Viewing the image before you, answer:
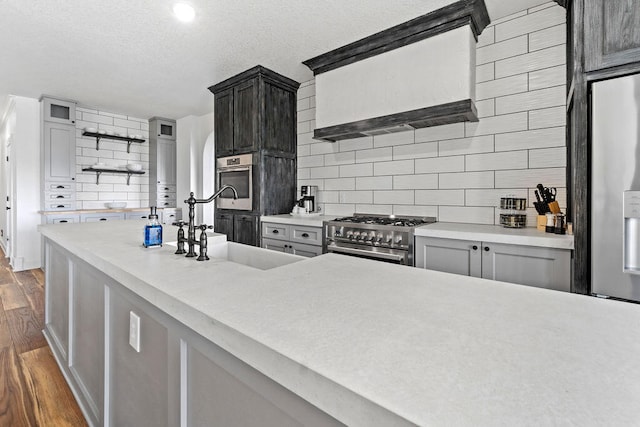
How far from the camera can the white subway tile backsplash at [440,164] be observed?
8.92 feet

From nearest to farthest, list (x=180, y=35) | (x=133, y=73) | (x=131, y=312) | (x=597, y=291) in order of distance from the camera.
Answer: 1. (x=131, y=312)
2. (x=597, y=291)
3. (x=180, y=35)
4. (x=133, y=73)

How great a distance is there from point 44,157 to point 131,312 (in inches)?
188

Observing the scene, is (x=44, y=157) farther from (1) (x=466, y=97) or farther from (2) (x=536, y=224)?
(2) (x=536, y=224)

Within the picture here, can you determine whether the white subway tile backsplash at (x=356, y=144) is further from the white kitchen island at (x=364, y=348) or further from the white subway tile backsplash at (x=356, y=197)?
the white kitchen island at (x=364, y=348)

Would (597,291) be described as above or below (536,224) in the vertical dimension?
below

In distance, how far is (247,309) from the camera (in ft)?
2.29

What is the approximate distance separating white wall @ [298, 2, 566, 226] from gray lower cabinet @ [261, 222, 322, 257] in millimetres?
706

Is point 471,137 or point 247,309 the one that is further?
point 471,137

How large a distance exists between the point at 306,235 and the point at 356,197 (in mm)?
746

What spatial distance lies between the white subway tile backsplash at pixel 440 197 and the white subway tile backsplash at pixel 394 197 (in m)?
0.08

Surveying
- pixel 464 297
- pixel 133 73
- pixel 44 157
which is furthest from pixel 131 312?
pixel 44 157

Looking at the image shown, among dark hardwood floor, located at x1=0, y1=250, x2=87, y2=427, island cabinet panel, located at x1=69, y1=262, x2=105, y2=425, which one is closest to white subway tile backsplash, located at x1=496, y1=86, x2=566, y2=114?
island cabinet panel, located at x1=69, y1=262, x2=105, y2=425

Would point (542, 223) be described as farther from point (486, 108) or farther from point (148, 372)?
point (148, 372)

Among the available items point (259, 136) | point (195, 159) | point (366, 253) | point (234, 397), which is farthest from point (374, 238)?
point (195, 159)
